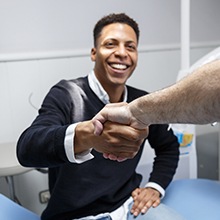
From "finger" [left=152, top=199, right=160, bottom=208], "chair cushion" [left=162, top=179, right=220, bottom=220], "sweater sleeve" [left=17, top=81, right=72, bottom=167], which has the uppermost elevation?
"sweater sleeve" [left=17, top=81, right=72, bottom=167]

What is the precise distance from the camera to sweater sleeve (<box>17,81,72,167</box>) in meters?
0.82

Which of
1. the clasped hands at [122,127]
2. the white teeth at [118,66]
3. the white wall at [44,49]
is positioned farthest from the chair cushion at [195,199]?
the white wall at [44,49]

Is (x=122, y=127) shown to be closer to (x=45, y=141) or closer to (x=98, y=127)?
(x=98, y=127)

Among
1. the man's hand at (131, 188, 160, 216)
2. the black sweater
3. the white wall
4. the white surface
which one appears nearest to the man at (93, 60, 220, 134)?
the black sweater

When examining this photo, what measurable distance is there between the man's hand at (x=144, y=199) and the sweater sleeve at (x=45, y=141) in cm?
41

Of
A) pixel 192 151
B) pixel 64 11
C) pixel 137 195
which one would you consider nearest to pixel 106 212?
pixel 137 195

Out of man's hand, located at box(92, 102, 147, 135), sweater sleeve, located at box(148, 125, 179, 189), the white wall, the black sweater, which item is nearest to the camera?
man's hand, located at box(92, 102, 147, 135)

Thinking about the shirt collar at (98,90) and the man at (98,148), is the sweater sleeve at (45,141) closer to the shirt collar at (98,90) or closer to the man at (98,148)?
the man at (98,148)

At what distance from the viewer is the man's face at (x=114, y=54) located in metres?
1.15

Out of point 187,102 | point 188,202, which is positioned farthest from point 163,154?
point 187,102

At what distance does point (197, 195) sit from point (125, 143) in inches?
23.5

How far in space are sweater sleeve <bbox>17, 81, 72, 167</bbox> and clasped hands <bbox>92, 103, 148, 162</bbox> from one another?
107 mm

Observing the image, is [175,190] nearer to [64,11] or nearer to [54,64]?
[54,64]

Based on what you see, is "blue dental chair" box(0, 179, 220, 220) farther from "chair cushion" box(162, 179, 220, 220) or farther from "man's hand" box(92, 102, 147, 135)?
"man's hand" box(92, 102, 147, 135)
